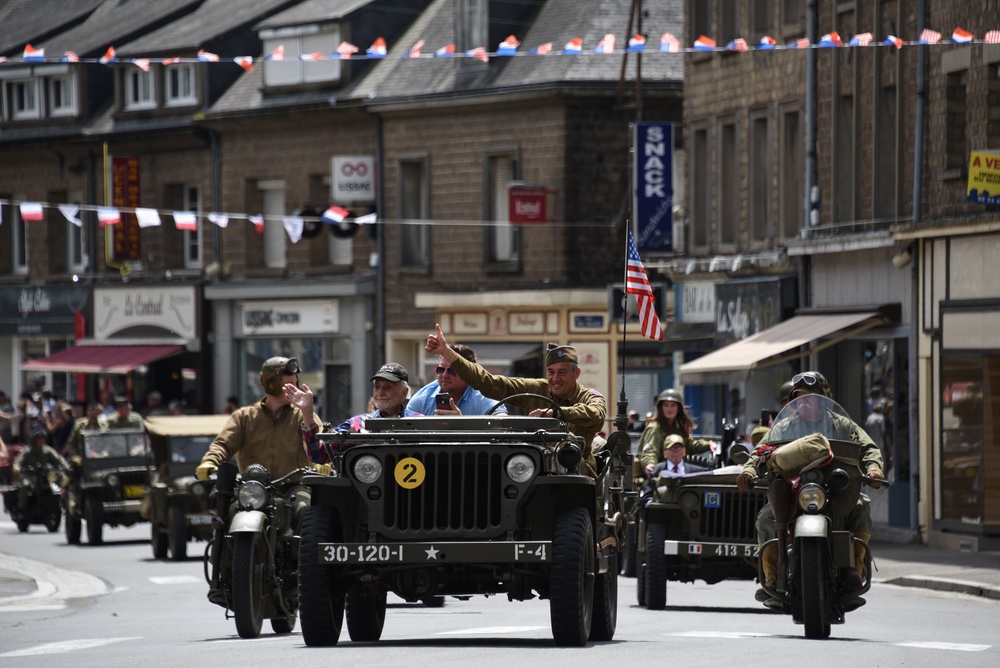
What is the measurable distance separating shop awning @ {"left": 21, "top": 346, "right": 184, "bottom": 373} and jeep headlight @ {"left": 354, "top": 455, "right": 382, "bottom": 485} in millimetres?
32840

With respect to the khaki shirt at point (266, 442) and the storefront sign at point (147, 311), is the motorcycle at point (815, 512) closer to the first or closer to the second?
the khaki shirt at point (266, 442)

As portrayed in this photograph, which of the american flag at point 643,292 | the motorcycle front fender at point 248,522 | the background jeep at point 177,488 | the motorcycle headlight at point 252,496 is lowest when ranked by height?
the background jeep at point 177,488

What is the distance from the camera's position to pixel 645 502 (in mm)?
17188

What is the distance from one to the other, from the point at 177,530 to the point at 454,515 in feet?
41.5

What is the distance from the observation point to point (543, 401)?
12.2 m

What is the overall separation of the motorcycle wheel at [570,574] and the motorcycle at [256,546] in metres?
2.39

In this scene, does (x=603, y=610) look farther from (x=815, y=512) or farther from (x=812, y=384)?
(x=812, y=384)

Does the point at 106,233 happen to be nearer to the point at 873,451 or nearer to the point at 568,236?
the point at 568,236

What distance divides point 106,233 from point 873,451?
112 feet

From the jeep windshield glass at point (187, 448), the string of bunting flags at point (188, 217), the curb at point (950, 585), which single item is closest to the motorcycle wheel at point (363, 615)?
the curb at point (950, 585)

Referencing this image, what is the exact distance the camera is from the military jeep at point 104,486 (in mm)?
25766

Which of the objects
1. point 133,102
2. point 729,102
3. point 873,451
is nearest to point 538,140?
point 729,102

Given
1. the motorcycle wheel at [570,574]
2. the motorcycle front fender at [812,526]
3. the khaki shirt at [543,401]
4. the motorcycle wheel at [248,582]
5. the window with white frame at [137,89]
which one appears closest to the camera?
the motorcycle wheel at [570,574]

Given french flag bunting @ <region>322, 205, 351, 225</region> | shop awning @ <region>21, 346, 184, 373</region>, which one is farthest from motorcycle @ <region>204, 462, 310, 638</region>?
shop awning @ <region>21, 346, 184, 373</region>
